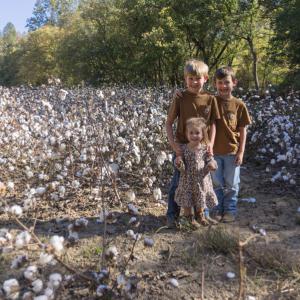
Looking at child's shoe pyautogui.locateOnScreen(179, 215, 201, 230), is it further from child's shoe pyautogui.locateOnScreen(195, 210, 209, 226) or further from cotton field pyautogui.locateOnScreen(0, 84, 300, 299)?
cotton field pyautogui.locateOnScreen(0, 84, 300, 299)

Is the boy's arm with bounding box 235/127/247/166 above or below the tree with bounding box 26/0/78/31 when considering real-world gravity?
below

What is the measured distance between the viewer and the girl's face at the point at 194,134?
3.38 m

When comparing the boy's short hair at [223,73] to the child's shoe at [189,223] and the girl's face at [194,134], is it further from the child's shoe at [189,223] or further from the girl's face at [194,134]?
the child's shoe at [189,223]

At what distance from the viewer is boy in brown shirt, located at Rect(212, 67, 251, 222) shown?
12.0ft

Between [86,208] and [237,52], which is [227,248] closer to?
[86,208]

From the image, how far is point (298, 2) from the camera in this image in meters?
13.5

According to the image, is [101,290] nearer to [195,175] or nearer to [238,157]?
[195,175]

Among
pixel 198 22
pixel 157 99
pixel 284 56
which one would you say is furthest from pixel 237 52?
pixel 157 99

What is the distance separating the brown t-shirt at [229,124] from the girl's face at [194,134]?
0.32 metres

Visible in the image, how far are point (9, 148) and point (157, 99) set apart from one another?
3.95 m

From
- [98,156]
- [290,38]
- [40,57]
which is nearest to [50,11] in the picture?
[40,57]

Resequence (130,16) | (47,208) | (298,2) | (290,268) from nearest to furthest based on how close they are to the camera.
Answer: (290,268) < (47,208) < (298,2) < (130,16)

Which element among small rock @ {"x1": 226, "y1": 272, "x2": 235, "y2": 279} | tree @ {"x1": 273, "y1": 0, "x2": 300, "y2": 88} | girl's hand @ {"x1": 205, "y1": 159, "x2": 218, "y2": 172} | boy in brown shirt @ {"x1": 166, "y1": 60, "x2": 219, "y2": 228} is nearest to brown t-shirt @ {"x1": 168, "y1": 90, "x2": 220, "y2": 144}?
boy in brown shirt @ {"x1": 166, "y1": 60, "x2": 219, "y2": 228}

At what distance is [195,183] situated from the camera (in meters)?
3.50
